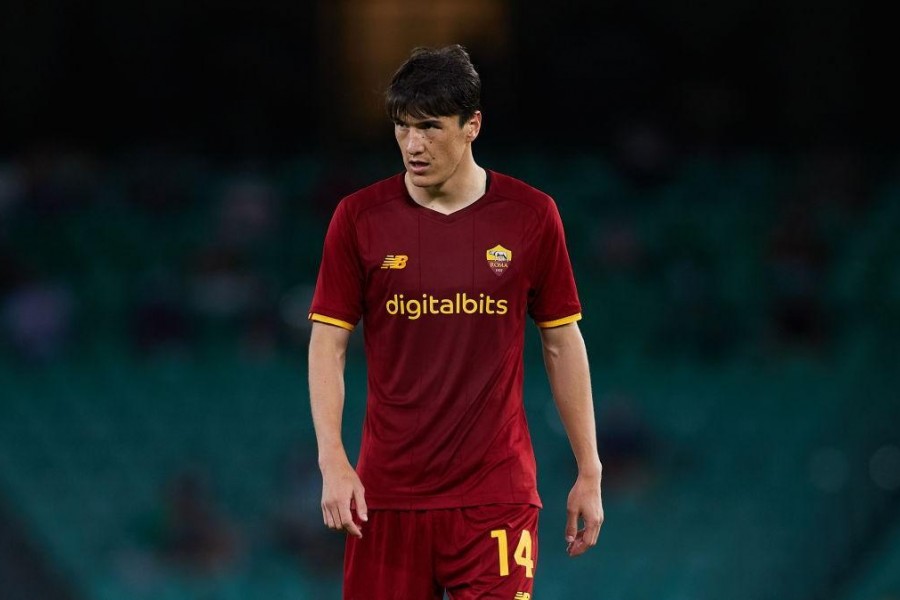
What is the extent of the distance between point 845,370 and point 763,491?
3.31 ft

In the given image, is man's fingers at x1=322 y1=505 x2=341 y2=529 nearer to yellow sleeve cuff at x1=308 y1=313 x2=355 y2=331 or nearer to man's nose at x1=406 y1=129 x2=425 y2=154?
yellow sleeve cuff at x1=308 y1=313 x2=355 y2=331

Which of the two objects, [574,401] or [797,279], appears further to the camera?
[797,279]

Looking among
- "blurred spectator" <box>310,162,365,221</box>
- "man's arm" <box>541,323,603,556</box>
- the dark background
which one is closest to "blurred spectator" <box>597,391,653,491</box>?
the dark background

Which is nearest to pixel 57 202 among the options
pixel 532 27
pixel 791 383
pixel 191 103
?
pixel 191 103

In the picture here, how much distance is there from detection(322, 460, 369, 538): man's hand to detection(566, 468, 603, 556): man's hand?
57 centimetres

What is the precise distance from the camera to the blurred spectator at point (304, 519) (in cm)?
820

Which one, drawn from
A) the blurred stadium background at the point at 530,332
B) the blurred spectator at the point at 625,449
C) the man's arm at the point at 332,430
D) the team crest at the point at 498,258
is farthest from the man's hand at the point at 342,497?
the blurred spectator at the point at 625,449

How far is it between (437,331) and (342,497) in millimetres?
499

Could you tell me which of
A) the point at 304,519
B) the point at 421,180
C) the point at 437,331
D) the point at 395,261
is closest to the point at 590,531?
the point at 437,331

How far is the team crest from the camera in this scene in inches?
147

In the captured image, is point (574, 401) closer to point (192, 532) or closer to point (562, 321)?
point (562, 321)

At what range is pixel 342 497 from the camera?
3.52m

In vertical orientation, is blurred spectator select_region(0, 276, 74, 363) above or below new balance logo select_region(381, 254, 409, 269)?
below

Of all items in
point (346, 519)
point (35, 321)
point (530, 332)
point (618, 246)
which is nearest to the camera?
point (346, 519)
